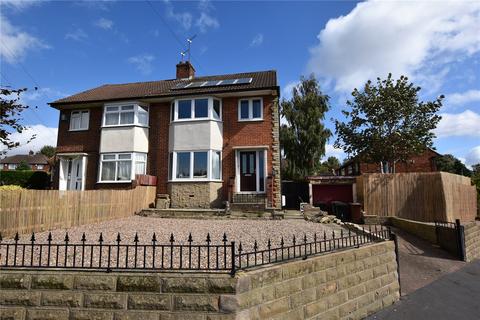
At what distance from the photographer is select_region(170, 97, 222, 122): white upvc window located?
1627cm

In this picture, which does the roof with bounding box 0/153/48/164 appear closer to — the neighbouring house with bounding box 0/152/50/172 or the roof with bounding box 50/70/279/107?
the neighbouring house with bounding box 0/152/50/172

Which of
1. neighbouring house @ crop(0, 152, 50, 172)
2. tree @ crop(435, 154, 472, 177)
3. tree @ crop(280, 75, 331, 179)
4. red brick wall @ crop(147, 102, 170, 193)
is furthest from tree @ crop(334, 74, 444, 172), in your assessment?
neighbouring house @ crop(0, 152, 50, 172)

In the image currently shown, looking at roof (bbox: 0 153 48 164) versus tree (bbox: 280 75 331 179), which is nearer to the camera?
tree (bbox: 280 75 331 179)

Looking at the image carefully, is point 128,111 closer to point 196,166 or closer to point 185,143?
point 185,143

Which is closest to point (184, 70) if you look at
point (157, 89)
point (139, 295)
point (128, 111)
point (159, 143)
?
point (157, 89)

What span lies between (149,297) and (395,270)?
6.09 meters

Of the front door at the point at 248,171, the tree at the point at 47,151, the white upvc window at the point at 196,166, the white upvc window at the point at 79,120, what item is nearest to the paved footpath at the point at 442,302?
the front door at the point at 248,171

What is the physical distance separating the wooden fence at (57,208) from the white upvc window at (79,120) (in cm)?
680

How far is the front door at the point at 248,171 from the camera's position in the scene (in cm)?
1611

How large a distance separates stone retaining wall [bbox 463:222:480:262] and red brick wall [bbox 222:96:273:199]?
852 centimetres

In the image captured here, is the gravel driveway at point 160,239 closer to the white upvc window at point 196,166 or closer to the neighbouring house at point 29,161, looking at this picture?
the white upvc window at point 196,166

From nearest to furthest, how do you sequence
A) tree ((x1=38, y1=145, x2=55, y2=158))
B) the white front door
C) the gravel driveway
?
the gravel driveway, the white front door, tree ((x1=38, y1=145, x2=55, y2=158))

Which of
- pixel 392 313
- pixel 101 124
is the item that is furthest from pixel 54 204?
pixel 392 313

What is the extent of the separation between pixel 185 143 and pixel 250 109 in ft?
12.8
